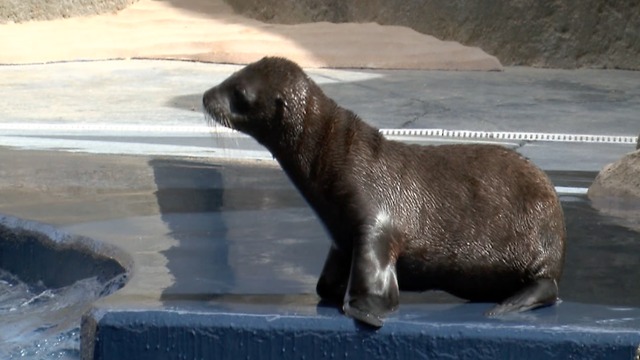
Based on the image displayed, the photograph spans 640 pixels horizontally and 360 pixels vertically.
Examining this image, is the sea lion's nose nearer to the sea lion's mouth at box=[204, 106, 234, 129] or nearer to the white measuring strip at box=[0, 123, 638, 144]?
the sea lion's mouth at box=[204, 106, 234, 129]

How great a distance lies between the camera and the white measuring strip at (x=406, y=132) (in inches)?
325

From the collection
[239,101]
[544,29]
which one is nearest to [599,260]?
[239,101]

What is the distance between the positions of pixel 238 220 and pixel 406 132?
3.64 metres

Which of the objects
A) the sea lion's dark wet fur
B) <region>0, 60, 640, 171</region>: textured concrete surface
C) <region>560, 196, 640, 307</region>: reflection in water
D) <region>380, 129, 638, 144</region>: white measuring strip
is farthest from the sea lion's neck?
<region>380, 129, 638, 144</region>: white measuring strip

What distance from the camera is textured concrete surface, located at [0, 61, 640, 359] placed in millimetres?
3371

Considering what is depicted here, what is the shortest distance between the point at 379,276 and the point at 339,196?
0.93 ft

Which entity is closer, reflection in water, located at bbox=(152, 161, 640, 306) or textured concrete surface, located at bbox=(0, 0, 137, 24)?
reflection in water, located at bbox=(152, 161, 640, 306)

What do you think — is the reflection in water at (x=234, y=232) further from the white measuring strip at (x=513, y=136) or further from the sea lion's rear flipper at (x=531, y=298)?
the white measuring strip at (x=513, y=136)

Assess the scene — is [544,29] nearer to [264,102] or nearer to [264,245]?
[264,245]

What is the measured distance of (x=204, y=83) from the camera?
11461 mm

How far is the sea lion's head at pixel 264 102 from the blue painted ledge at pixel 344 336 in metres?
0.52

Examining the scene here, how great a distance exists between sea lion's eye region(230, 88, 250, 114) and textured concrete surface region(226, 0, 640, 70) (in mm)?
11023

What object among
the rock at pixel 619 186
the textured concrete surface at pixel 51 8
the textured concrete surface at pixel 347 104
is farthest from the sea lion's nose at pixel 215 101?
the textured concrete surface at pixel 51 8

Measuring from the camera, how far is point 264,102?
348 cm
